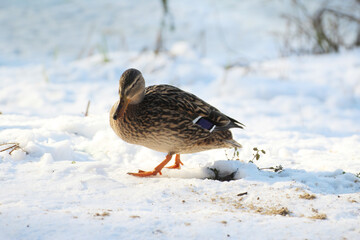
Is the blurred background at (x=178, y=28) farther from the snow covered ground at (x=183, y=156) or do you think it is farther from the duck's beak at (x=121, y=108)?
the duck's beak at (x=121, y=108)

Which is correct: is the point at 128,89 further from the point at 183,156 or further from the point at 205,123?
the point at 183,156

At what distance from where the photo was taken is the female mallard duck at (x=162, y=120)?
11.4ft

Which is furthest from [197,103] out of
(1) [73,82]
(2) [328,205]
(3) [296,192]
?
(1) [73,82]

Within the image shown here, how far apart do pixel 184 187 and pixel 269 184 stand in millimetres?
629

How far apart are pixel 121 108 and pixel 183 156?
1090 millimetres

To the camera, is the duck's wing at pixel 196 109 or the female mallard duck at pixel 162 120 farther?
the duck's wing at pixel 196 109

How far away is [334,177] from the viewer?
3490 mm

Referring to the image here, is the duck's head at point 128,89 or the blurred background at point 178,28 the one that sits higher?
the blurred background at point 178,28

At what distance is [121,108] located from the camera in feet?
11.1

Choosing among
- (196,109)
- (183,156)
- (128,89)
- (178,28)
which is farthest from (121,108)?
(178,28)

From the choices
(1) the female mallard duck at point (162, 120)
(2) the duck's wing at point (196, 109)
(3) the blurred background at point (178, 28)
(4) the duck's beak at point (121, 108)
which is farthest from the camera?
(3) the blurred background at point (178, 28)

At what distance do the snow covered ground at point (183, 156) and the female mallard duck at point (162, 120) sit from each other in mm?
227

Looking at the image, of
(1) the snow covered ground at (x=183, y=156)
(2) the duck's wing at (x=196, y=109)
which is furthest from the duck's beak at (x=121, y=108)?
(1) the snow covered ground at (x=183, y=156)

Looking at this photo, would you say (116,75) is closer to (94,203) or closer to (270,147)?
(270,147)
